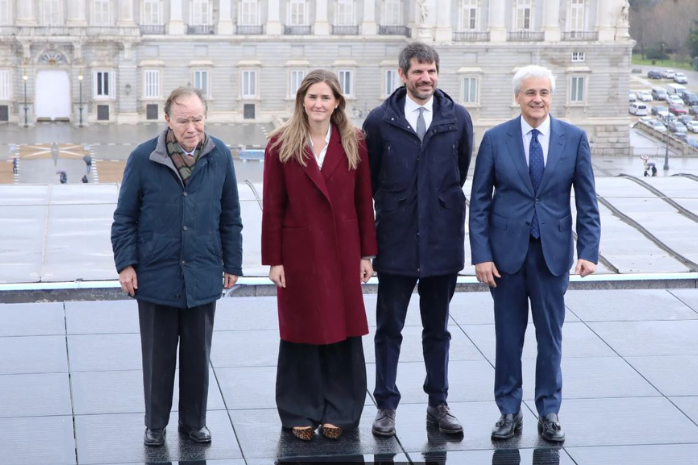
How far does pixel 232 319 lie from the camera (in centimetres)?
777

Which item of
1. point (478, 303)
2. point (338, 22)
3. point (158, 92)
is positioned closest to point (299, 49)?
point (338, 22)

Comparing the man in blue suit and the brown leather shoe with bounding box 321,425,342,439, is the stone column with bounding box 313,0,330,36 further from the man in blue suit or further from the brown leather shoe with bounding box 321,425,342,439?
the brown leather shoe with bounding box 321,425,342,439

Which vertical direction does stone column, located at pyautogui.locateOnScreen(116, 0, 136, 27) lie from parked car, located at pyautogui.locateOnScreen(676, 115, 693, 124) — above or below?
above

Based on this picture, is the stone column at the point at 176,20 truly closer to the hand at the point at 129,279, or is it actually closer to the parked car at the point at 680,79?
the parked car at the point at 680,79

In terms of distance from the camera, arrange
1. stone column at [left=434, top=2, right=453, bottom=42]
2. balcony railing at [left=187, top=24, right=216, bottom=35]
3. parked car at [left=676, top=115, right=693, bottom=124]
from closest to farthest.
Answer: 1. stone column at [left=434, top=2, right=453, bottom=42]
2. balcony railing at [left=187, top=24, right=216, bottom=35]
3. parked car at [left=676, top=115, right=693, bottom=124]

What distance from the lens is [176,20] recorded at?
53.8 meters

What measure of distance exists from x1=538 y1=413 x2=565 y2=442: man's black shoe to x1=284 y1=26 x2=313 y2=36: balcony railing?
49.6 metres

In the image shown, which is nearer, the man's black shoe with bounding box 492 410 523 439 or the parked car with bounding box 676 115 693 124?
the man's black shoe with bounding box 492 410 523 439

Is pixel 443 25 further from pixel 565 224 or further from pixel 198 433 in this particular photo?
pixel 198 433

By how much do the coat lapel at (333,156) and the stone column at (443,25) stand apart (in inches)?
1883

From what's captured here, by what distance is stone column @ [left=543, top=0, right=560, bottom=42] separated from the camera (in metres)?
53.4

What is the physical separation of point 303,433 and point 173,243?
1.03m

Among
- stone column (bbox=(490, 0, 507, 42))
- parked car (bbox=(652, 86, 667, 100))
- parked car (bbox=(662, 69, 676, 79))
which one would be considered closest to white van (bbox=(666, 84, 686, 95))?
parked car (bbox=(652, 86, 667, 100))

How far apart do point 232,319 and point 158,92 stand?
47.2 meters
